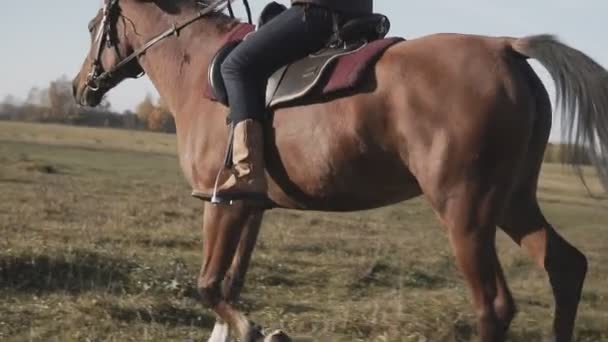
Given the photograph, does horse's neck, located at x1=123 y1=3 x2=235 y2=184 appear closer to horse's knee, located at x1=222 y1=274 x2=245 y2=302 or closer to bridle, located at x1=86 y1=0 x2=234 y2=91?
bridle, located at x1=86 y1=0 x2=234 y2=91

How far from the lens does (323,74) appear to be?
568 centimetres

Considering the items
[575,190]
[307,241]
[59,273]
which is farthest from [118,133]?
[59,273]

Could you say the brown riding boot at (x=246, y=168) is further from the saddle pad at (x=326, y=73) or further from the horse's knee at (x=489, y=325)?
the horse's knee at (x=489, y=325)

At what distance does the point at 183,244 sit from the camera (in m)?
14.5

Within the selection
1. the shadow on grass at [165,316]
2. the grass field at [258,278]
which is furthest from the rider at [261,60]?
Answer: the shadow on grass at [165,316]

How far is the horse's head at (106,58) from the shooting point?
742 centimetres

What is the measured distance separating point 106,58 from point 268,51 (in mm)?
2084

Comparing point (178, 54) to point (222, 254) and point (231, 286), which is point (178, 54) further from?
point (231, 286)

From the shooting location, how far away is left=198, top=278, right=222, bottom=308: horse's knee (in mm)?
6320

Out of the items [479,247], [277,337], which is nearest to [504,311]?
[479,247]

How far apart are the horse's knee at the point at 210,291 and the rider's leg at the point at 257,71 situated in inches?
27.5

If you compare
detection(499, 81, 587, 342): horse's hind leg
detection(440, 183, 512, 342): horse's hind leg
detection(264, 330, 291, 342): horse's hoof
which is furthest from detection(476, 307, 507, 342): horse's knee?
detection(264, 330, 291, 342): horse's hoof

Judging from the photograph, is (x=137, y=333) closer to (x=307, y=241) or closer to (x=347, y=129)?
(x=347, y=129)

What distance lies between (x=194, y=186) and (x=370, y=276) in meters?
6.11
